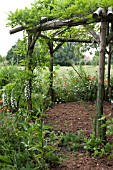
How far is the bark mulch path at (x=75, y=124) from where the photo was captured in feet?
9.76

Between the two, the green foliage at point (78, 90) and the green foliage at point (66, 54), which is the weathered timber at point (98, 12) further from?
the green foliage at point (66, 54)

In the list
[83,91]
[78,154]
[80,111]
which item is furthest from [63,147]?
[83,91]

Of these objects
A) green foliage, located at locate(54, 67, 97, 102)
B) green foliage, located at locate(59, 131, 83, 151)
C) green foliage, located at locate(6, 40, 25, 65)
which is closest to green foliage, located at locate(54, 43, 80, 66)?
green foliage, located at locate(54, 67, 97, 102)

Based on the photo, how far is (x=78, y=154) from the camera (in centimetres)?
328

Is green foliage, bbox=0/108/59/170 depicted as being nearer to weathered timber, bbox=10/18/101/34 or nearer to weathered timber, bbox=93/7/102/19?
weathered timber, bbox=93/7/102/19

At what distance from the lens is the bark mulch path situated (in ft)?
9.76

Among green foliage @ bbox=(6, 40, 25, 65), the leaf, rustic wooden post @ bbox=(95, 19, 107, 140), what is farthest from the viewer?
green foliage @ bbox=(6, 40, 25, 65)

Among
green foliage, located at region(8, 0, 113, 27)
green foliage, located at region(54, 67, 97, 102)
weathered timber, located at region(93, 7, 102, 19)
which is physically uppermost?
green foliage, located at region(8, 0, 113, 27)

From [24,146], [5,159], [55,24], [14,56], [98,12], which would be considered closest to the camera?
[5,159]

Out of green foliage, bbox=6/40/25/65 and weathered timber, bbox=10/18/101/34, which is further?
green foliage, bbox=6/40/25/65

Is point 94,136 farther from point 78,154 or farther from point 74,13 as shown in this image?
point 74,13

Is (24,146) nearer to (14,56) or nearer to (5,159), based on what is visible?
(5,159)

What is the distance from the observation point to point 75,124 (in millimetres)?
4641

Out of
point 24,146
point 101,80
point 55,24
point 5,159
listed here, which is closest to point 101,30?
point 101,80
